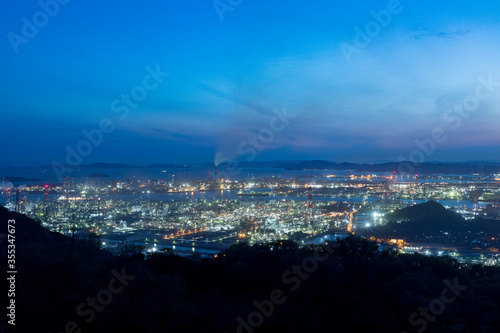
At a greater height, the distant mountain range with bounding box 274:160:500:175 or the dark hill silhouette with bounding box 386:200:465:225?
the distant mountain range with bounding box 274:160:500:175

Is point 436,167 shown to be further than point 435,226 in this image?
Yes

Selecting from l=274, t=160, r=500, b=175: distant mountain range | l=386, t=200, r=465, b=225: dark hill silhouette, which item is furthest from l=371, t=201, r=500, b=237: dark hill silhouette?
l=274, t=160, r=500, b=175: distant mountain range

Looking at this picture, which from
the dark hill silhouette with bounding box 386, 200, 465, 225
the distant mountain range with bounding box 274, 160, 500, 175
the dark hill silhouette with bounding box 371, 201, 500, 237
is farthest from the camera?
the distant mountain range with bounding box 274, 160, 500, 175

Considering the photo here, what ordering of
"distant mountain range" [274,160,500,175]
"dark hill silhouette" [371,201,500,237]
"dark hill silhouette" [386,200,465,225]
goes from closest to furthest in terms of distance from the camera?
"dark hill silhouette" [371,201,500,237] < "dark hill silhouette" [386,200,465,225] < "distant mountain range" [274,160,500,175]

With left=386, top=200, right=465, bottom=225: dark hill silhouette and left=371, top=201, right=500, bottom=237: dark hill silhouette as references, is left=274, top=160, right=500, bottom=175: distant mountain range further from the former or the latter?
left=371, top=201, right=500, bottom=237: dark hill silhouette

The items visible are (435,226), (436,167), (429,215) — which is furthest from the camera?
(436,167)

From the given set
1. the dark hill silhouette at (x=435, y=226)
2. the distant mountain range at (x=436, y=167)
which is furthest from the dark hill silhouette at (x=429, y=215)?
the distant mountain range at (x=436, y=167)

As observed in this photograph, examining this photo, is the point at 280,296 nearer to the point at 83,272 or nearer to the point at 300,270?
the point at 300,270

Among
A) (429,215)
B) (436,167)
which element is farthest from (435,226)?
(436,167)

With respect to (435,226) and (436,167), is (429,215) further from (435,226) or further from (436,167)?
(436,167)

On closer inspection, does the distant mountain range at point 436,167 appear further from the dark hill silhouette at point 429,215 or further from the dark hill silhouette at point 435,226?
the dark hill silhouette at point 435,226

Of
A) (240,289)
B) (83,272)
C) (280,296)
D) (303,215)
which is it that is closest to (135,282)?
(83,272)
